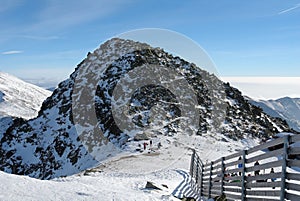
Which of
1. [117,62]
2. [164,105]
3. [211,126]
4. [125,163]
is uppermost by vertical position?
[117,62]

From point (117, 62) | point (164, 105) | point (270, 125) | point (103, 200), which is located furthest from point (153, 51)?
point (103, 200)

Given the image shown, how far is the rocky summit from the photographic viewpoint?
48.2 meters

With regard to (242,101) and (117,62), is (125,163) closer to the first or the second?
(117,62)

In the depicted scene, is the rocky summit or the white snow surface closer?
the white snow surface

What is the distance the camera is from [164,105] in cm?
5606

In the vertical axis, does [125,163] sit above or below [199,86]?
below

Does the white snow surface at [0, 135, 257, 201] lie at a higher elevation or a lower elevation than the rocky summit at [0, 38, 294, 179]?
lower

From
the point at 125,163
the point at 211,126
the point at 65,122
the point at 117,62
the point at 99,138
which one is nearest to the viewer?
the point at 125,163

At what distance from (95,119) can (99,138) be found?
22.3ft

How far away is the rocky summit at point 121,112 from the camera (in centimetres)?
4822

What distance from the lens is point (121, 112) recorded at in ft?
168

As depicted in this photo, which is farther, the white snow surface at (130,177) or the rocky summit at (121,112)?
the rocky summit at (121,112)

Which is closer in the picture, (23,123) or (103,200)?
(103,200)

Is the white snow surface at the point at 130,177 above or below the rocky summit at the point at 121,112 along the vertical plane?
below
